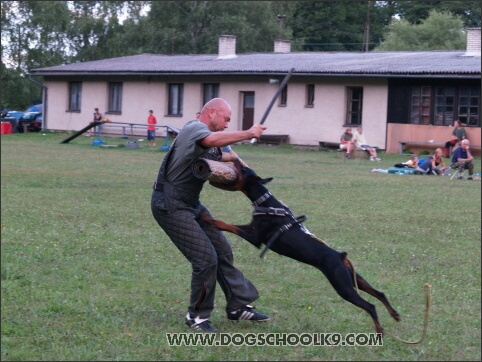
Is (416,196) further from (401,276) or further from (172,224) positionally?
(172,224)

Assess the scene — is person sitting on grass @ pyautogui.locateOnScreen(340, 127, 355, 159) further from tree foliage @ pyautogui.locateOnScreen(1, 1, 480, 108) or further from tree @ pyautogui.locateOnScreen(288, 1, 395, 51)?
tree foliage @ pyautogui.locateOnScreen(1, 1, 480, 108)

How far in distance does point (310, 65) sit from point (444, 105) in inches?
253

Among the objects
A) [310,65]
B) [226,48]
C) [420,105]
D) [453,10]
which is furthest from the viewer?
[453,10]

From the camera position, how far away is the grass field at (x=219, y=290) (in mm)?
6648

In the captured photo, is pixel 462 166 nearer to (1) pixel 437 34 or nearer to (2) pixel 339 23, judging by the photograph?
(2) pixel 339 23

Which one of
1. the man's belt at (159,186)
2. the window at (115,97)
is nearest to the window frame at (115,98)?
the window at (115,97)

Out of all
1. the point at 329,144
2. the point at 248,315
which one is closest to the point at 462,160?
the point at 329,144

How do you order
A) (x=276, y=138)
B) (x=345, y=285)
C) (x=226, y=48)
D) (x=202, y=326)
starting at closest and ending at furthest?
(x=345, y=285) < (x=202, y=326) < (x=276, y=138) < (x=226, y=48)

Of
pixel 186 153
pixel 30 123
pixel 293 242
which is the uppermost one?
pixel 186 153

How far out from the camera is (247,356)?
252 inches

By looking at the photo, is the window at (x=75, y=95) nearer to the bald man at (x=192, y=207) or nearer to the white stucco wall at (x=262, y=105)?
the white stucco wall at (x=262, y=105)

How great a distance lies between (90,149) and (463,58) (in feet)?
53.2

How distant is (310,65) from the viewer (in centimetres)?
3859

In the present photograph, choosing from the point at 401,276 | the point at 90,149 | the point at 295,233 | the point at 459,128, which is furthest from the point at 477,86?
the point at 295,233
